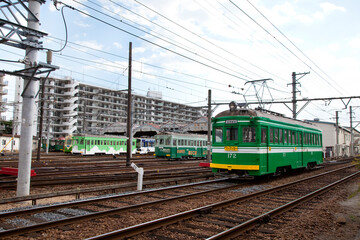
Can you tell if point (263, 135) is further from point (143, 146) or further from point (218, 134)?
point (143, 146)

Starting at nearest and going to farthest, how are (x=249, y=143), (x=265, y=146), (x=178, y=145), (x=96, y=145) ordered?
(x=249, y=143) < (x=265, y=146) < (x=178, y=145) < (x=96, y=145)

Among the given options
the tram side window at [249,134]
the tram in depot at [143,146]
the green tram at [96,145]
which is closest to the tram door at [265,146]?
the tram side window at [249,134]

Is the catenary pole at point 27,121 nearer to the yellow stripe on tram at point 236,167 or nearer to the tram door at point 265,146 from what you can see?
the yellow stripe on tram at point 236,167

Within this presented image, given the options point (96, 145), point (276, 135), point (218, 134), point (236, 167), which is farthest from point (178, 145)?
point (236, 167)

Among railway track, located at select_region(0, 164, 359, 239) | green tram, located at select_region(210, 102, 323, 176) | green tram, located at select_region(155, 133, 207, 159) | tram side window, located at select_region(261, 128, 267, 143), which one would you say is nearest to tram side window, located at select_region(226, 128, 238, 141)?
green tram, located at select_region(210, 102, 323, 176)

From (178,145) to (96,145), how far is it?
13298 mm

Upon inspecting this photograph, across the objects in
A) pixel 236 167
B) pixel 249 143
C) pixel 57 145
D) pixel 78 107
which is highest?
pixel 78 107

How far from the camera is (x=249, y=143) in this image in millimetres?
12883

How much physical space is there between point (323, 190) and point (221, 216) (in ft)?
20.1

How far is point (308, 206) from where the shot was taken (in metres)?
8.77

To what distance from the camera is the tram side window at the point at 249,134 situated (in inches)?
508

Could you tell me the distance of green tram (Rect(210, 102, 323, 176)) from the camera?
12.8m

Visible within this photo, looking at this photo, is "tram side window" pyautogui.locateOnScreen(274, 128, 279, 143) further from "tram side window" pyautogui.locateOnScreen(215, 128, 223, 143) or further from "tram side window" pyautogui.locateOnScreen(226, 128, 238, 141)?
"tram side window" pyautogui.locateOnScreen(215, 128, 223, 143)

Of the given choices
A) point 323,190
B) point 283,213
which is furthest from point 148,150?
point 283,213
